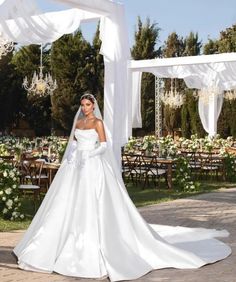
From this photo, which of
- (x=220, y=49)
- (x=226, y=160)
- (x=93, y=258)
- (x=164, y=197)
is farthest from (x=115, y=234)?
(x=220, y=49)

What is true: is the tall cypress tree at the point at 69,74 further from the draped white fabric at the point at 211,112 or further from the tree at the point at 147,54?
the draped white fabric at the point at 211,112

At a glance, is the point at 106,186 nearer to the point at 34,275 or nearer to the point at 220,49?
the point at 34,275

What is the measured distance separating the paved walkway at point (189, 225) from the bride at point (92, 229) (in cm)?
11

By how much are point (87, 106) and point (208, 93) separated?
1154cm

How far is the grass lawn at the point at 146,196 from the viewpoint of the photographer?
698cm

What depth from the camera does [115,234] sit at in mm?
4934

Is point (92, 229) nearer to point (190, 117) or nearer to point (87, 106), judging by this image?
point (87, 106)

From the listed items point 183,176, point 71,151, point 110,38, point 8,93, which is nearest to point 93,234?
point 71,151

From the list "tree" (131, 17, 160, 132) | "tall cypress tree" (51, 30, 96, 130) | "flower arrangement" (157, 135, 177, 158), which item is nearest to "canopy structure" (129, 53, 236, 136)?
"flower arrangement" (157, 135, 177, 158)

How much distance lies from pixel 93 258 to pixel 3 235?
6.27 ft

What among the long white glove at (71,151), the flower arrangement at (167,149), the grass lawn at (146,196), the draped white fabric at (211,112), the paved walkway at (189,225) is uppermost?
the draped white fabric at (211,112)

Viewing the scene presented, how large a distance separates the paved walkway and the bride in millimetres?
114

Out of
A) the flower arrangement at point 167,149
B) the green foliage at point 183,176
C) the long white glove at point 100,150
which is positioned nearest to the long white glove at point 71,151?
the long white glove at point 100,150

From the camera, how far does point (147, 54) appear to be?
26109 mm
